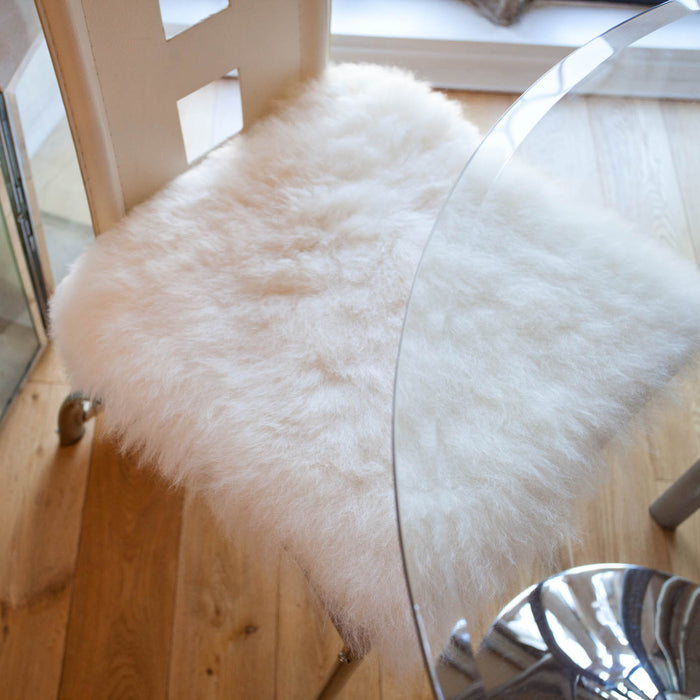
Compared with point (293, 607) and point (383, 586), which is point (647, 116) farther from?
point (293, 607)

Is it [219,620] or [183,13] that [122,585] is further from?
[183,13]

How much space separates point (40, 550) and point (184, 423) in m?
0.53

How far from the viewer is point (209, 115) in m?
1.65

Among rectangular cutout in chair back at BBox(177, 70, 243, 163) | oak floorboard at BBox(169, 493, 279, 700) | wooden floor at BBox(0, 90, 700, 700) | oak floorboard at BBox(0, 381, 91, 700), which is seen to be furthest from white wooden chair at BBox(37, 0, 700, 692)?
rectangular cutout in chair back at BBox(177, 70, 243, 163)

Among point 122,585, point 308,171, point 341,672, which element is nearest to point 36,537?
point 122,585

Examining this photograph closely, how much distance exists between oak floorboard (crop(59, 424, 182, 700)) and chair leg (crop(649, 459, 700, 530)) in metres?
0.68

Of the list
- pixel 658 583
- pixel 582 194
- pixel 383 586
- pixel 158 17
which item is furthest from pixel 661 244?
pixel 158 17

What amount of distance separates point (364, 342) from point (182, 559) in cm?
54

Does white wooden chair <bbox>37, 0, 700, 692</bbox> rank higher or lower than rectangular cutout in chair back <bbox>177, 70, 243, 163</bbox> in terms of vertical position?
higher

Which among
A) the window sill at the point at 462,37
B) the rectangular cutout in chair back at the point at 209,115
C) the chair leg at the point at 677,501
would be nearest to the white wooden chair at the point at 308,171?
the chair leg at the point at 677,501

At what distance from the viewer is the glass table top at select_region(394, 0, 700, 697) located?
0.63m

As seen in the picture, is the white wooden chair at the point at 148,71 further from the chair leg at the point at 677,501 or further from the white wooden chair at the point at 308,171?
the chair leg at the point at 677,501

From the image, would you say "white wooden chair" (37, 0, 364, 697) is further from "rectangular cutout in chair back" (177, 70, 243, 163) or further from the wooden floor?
"rectangular cutout in chair back" (177, 70, 243, 163)

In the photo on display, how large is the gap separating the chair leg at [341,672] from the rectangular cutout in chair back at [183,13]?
27.9 inches
